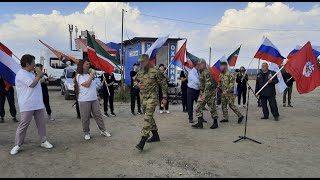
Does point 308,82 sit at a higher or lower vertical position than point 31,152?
higher

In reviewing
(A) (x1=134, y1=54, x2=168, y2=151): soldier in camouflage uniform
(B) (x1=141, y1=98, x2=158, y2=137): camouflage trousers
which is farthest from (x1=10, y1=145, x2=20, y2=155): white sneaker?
(A) (x1=134, y1=54, x2=168, y2=151): soldier in camouflage uniform

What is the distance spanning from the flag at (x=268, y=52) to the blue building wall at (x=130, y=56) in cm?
1149

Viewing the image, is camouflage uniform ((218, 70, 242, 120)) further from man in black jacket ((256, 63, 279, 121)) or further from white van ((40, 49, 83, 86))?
white van ((40, 49, 83, 86))

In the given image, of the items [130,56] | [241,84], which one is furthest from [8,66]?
[130,56]

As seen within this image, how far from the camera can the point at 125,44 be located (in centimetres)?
2355

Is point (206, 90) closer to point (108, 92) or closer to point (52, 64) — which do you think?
point (108, 92)

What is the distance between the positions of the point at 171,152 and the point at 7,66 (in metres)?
4.23

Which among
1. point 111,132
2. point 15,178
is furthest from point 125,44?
point 15,178

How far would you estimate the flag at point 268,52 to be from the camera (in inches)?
377

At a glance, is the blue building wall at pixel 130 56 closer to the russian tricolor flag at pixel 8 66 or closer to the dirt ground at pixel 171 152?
the dirt ground at pixel 171 152

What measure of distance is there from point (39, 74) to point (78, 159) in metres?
1.74

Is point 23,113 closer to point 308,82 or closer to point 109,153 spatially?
point 109,153

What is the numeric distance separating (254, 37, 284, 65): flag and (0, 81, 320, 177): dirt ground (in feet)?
6.49

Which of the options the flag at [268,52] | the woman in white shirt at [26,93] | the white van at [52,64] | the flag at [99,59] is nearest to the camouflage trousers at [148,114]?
the woman in white shirt at [26,93]
